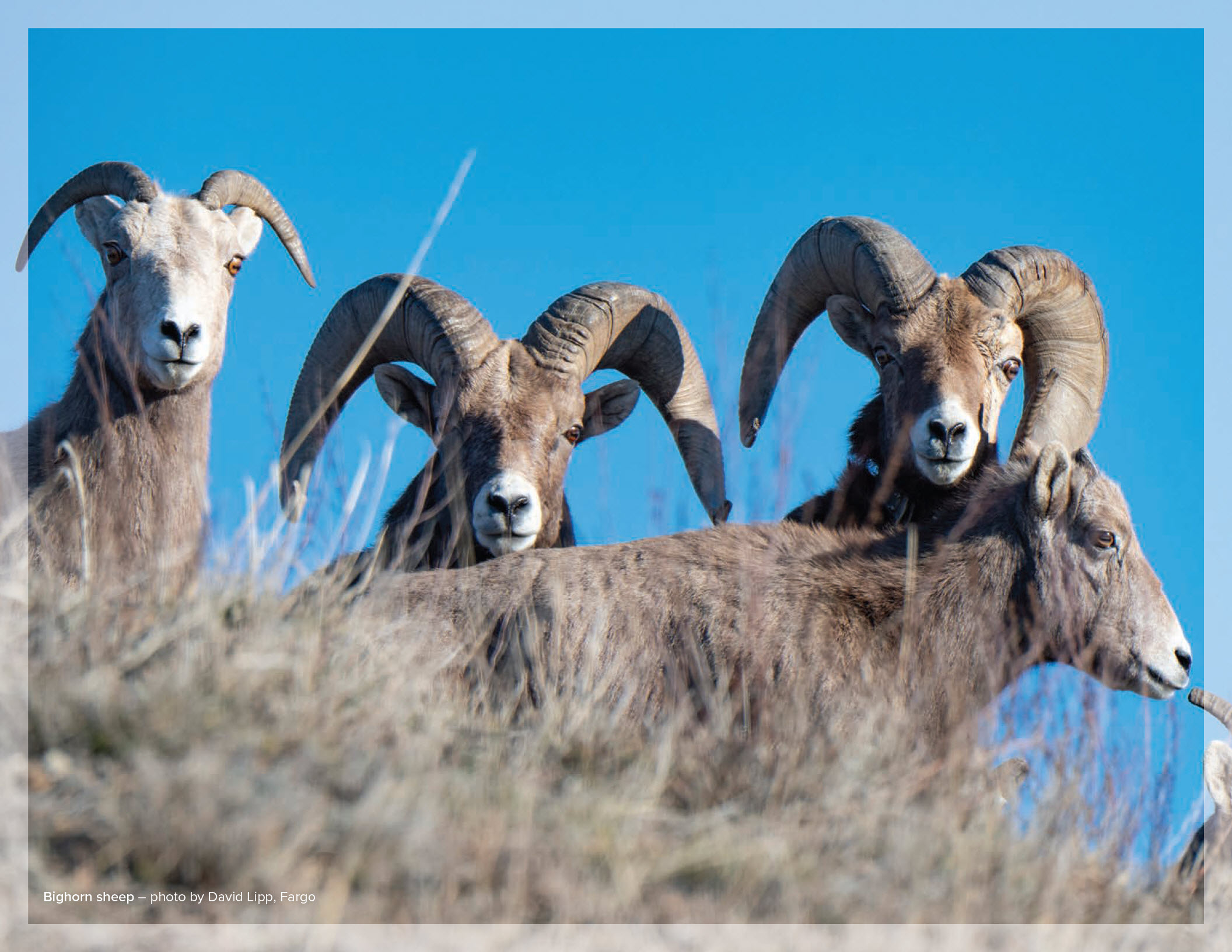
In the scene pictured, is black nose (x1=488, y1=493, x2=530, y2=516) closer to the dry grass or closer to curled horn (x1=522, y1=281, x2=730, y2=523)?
curled horn (x1=522, y1=281, x2=730, y2=523)

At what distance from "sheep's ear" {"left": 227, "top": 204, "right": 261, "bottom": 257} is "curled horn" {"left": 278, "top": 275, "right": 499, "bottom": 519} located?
1.46 m

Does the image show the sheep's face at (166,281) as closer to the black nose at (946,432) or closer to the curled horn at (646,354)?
the curled horn at (646,354)

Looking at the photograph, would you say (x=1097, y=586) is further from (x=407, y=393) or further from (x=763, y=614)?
(x=407, y=393)

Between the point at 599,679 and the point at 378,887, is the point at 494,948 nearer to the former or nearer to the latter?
the point at 378,887

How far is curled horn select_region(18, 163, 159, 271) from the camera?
27.9 ft

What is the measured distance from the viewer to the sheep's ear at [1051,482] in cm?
710

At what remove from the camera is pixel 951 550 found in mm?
7199

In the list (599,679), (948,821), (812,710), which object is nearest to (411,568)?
(599,679)

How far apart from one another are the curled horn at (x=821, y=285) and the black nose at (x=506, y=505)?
2249 millimetres

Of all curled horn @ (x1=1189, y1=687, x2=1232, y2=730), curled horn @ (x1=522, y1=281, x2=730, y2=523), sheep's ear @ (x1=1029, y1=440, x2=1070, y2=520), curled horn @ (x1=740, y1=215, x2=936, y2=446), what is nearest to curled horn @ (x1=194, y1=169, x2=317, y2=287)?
curled horn @ (x1=522, y1=281, x2=730, y2=523)

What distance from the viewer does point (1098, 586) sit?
7.14 m

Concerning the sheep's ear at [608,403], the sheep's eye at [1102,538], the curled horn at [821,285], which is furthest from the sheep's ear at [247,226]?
the sheep's eye at [1102,538]

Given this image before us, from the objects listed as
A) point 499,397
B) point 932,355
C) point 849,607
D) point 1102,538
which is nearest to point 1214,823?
point 1102,538

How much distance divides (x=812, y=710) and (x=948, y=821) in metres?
1.76
